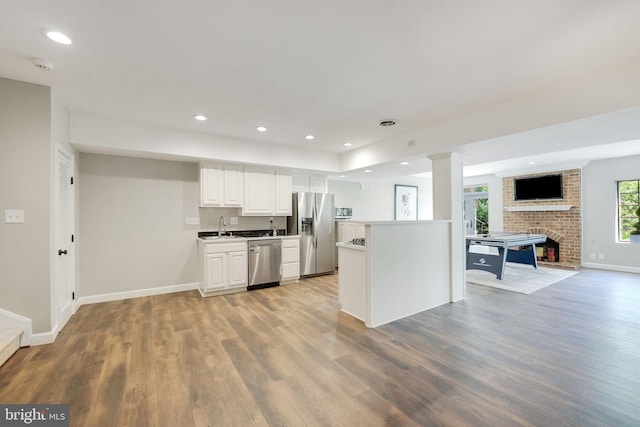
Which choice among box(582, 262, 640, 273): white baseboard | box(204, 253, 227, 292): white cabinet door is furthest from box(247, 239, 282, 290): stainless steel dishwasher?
box(582, 262, 640, 273): white baseboard

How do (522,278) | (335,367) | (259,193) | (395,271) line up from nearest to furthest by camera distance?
(335,367) < (395,271) < (259,193) < (522,278)

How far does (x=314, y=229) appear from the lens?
5.53 metres

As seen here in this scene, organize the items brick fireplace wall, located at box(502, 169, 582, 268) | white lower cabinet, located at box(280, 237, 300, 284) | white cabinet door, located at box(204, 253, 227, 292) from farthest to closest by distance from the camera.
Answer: brick fireplace wall, located at box(502, 169, 582, 268) < white lower cabinet, located at box(280, 237, 300, 284) < white cabinet door, located at box(204, 253, 227, 292)

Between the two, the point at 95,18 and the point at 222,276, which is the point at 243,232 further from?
the point at 95,18

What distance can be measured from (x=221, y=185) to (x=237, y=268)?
144 cm

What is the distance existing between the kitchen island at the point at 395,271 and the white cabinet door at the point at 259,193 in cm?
203

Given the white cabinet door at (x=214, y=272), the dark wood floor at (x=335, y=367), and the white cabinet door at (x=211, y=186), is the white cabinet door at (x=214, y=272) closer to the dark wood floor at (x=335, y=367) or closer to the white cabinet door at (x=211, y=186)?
the dark wood floor at (x=335, y=367)

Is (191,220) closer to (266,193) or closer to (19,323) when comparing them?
(266,193)

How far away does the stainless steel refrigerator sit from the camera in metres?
5.40

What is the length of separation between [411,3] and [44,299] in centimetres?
412

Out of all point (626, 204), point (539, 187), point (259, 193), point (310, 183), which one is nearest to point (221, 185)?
point (259, 193)

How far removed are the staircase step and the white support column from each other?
4.95 metres

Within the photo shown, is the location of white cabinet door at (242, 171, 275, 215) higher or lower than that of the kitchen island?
higher

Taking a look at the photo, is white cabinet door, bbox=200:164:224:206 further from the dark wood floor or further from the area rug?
the area rug
